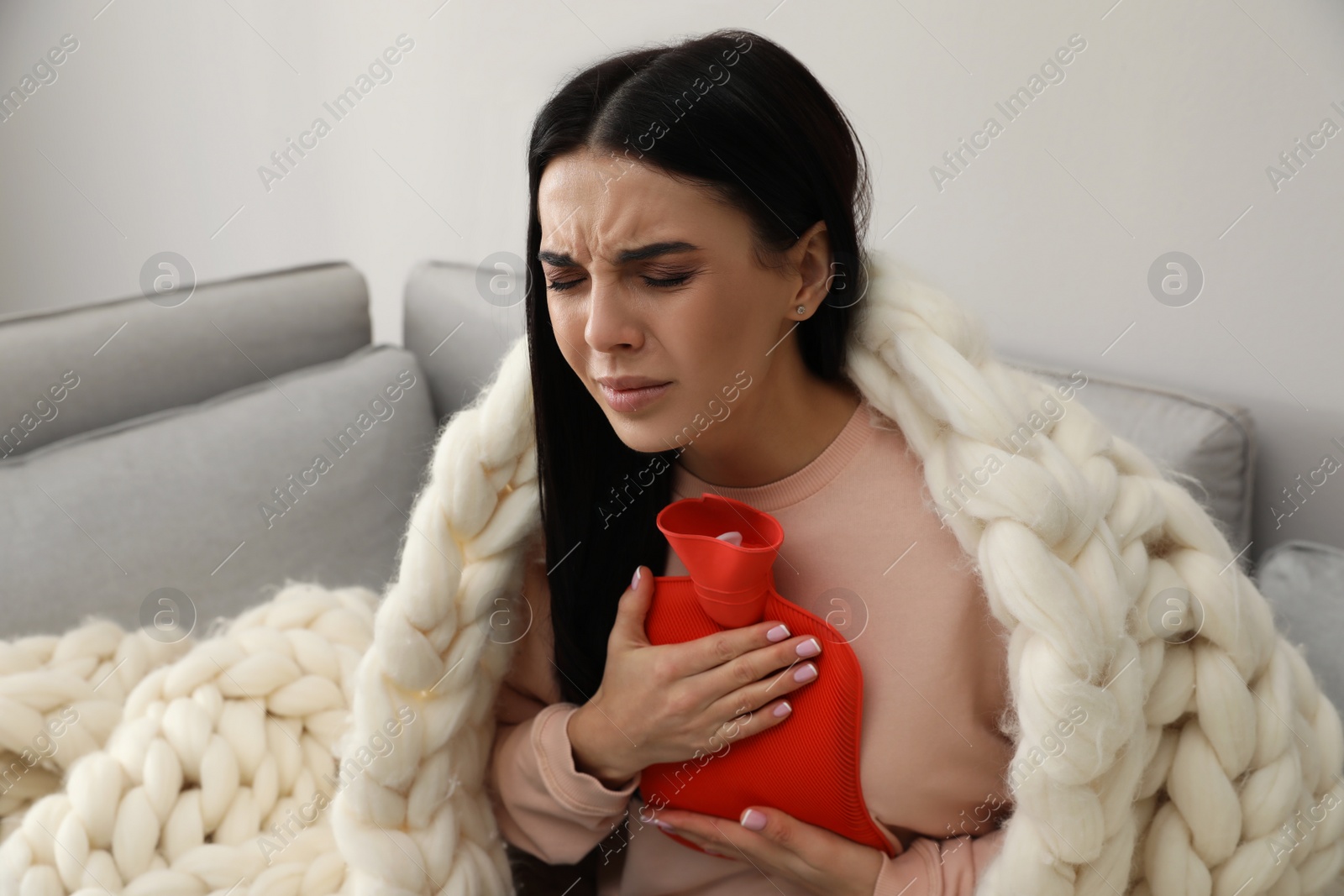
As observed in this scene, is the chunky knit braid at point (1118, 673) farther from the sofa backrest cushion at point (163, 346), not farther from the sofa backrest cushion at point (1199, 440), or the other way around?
the sofa backrest cushion at point (163, 346)

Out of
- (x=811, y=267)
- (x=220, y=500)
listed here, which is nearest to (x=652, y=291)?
(x=811, y=267)

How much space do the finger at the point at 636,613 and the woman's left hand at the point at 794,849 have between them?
19cm

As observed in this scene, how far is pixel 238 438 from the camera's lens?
1.44m

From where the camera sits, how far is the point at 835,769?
38.1 inches

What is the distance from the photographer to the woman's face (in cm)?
88

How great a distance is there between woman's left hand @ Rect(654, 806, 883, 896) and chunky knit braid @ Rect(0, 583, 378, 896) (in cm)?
39

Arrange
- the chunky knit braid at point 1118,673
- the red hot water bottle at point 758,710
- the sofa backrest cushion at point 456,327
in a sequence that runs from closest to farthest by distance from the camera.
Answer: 1. the chunky knit braid at point 1118,673
2. the red hot water bottle at point 758,710
3. the sofa backrest cushion at point 456,327

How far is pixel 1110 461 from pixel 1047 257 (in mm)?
514

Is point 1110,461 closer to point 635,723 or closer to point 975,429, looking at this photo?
point 975,429

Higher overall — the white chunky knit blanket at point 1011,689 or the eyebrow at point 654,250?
the eyebrow at point 654,250

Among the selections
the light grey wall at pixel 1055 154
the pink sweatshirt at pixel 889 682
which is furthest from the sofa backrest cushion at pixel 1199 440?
the pink sweatshirt at pixel 889 682

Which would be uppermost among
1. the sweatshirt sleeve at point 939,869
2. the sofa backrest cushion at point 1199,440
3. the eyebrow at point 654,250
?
the eyebrow at point 654,250

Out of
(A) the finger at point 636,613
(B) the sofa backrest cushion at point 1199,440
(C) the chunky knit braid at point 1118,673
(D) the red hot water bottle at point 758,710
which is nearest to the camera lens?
(C) the chunky knit braid at point 1118,673

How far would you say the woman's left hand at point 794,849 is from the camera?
3.18 feet
